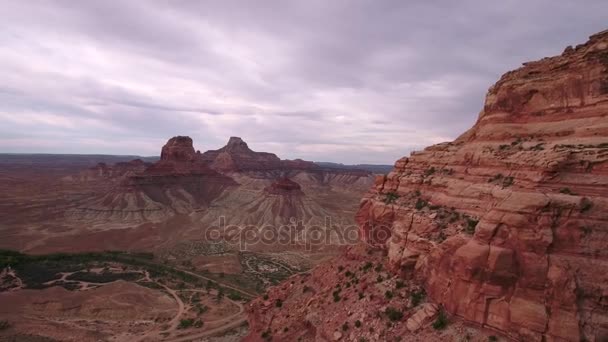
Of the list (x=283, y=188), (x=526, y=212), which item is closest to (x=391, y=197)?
(x=526, y=212)

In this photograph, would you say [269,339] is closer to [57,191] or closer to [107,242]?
[107,242]

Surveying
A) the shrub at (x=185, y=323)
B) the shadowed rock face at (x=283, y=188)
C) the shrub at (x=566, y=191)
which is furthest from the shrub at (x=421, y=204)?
the shadowed rock face at (x=283, y=188)

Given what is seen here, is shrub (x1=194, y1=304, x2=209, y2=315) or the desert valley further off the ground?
the desert valley

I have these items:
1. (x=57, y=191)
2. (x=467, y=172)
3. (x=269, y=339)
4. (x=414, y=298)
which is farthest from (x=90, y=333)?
(x=57, y=191)

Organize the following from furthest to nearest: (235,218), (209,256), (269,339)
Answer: (235,218), (209,256), (269,339)

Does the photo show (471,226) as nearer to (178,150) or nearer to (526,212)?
(526,212)

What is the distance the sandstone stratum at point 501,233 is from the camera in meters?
12.0

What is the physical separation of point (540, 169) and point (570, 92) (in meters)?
4.41

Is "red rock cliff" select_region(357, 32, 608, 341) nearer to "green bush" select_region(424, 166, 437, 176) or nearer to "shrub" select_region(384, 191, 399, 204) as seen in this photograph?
"green bush" select_region(424, 166, 437, 176)

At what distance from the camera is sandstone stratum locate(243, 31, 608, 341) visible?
12.0m

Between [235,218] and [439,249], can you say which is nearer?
[439,249]

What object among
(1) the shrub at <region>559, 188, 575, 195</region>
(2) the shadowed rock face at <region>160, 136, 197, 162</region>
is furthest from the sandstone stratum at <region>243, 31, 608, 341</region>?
(2) the shadowed rock face at <region>160, 136, 197, 162</region>

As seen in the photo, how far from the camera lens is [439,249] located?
1595cm

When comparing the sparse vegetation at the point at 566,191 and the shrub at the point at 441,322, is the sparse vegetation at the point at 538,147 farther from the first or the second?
the shrub at the point at 441,322
